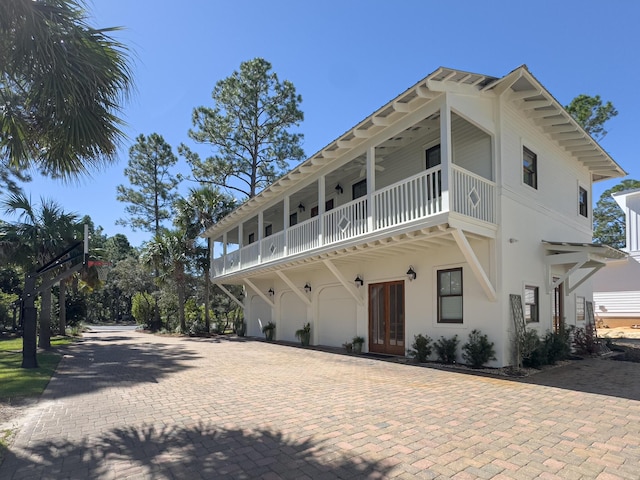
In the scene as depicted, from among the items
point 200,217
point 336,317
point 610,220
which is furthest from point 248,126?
point 610,220

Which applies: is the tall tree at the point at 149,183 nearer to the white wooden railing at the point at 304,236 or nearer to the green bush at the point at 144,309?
the green bush at the point at 144,309

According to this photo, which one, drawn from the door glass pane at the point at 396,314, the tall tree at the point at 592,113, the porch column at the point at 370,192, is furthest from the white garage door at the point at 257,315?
the tall tree at the point at 592,113

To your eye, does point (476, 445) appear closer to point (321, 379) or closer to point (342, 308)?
point (321, 379)

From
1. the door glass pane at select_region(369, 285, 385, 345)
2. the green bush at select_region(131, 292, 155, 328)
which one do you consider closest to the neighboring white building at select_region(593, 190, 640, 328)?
the door glass pane at select_region(369, 285, 385, 345)

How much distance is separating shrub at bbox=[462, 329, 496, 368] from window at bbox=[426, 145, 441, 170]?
15.7 feet

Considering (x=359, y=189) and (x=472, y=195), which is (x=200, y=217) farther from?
(x=472, y=195)

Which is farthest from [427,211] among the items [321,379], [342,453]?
[342,453]

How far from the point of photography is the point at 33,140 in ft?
22.0

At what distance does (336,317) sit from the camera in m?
14.9

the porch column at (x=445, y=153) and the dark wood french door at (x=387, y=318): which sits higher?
the porch column at (x=445, y=153)

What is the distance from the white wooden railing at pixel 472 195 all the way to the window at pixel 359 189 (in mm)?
5126

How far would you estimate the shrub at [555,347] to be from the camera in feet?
33.6

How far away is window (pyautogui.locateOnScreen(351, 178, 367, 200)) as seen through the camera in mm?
14367

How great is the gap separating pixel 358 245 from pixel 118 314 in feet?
156
